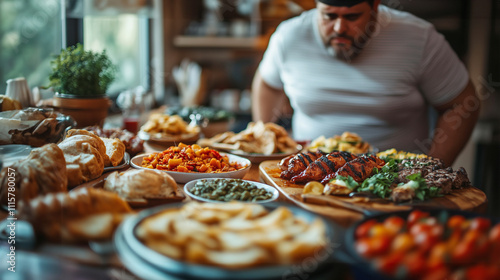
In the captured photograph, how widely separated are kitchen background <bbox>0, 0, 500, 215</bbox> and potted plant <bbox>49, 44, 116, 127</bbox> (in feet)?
4.64

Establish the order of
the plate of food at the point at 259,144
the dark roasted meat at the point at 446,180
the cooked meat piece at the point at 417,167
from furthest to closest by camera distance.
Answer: the plate of food at the point at 259,144
the cooked meat piece at the point at 417,167
the dark roasted meat at the point at 446,180

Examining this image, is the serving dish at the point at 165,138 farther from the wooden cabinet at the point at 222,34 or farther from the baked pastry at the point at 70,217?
the wooden cabinet at the point at 222,34

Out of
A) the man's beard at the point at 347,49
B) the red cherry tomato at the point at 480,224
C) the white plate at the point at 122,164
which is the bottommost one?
the white plate at the point at 122,164

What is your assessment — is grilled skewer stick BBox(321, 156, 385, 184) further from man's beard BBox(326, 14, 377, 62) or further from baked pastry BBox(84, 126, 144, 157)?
man's beard BBox(326, 14, 377, 62)

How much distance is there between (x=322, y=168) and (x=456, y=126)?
1.43m

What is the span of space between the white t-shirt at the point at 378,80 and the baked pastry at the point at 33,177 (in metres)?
2.03

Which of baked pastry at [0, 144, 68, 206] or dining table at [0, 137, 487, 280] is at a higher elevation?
baked pastry at [0, 144, 68, 206]

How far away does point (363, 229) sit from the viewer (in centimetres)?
118

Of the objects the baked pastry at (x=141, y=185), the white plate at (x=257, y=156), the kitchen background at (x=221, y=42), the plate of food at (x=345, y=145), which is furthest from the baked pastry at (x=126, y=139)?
the kitchen background at (x=221, y=42)

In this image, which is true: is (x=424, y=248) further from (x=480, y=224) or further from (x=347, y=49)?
(x=347, y=49)

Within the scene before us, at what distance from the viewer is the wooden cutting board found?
161 cm

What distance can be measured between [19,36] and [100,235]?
2434 millimetres

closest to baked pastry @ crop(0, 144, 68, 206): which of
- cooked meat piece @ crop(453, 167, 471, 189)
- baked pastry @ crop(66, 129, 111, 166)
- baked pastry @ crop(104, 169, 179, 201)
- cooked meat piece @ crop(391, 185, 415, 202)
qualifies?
baked pastry @ crop(104, 169, 179, 201)

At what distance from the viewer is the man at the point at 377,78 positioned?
A: 9.68 feet
